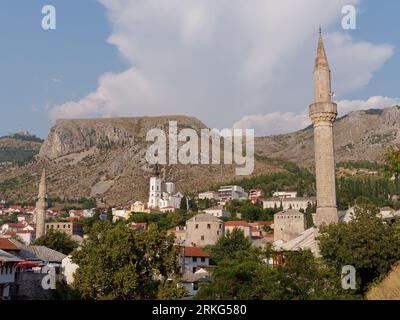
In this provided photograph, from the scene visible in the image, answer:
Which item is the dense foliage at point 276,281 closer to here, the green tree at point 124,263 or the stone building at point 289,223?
the green tree at point 124,263

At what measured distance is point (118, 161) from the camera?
156875mm

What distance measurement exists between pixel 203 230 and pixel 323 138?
36334mm

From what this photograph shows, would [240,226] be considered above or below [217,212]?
below

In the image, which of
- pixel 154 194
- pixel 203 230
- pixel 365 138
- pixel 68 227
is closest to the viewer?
pixel 203 230

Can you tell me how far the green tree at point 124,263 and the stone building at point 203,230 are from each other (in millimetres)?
40051

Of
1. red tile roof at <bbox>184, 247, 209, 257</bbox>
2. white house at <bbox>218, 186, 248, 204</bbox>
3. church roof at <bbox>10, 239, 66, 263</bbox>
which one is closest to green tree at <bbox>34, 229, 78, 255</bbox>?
church roof at <bbox>10, 239, 66, 263</bbox>

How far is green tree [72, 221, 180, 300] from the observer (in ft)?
79.1

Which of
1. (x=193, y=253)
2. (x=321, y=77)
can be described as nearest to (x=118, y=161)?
(x=193, y=253)

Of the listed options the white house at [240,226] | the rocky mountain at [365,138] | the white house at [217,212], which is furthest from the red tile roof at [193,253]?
the rocky mountain at [365,138]

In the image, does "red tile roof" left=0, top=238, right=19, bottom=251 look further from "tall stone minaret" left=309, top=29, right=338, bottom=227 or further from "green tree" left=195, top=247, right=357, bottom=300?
"tall stone minaret" left=309, top=29, right=338, bottom=227

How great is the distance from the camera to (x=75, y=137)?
185250 mm

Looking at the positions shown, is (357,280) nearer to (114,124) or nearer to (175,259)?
(175,259)

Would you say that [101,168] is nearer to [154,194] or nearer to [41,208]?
[154,194]
